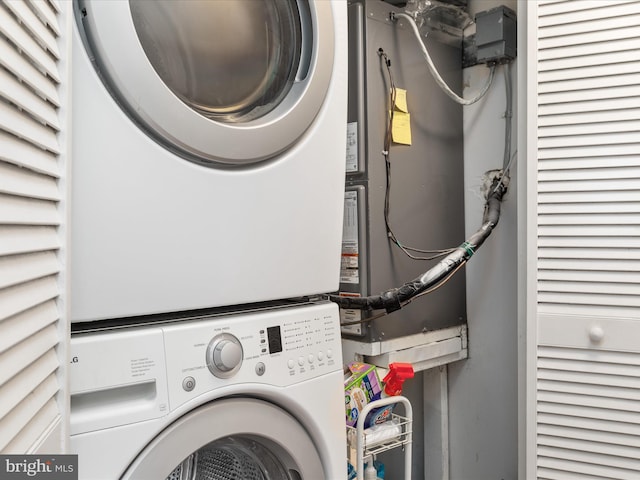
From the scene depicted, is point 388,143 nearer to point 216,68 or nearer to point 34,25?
point 216,68

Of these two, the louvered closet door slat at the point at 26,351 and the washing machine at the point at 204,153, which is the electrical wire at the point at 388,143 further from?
the louvered closet door slat at the point at 26,351

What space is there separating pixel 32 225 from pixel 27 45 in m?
0.22

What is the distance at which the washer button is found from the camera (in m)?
0.96

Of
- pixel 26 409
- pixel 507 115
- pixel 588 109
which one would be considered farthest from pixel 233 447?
pixel 507 115

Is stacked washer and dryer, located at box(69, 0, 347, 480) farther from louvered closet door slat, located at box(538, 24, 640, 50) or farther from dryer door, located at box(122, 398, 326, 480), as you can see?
louvered closet door slat, located at box(538, 24, 640, 50)

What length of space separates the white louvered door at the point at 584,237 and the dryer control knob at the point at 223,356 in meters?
0.89

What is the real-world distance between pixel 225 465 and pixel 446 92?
139 cm

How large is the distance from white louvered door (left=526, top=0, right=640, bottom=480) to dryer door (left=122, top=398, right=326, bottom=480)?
727 mm

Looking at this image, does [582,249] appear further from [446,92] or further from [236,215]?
[236,215]

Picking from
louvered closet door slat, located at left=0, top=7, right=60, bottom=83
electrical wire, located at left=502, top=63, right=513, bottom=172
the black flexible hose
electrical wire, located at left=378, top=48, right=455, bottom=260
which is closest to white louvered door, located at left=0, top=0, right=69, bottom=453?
louvered closet door slat, located at left=0, top=7, right=60, bottom=83

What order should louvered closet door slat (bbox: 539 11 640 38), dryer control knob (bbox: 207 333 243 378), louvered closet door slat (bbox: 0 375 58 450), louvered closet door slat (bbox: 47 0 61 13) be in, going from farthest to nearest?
louvered closet door slat (bbox: 539 11 640 38) < dryer control knob (bbox: 207 333 243 378) < louvered closet door slat (bbox: 47 0 61 13) < louvered closet door slat (bbox: 0 375 58 450)

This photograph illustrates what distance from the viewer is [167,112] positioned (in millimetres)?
918

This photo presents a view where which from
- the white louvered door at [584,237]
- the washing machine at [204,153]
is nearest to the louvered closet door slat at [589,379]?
the white louvered door at [584,237]

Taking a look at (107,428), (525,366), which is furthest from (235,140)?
(525,366)
